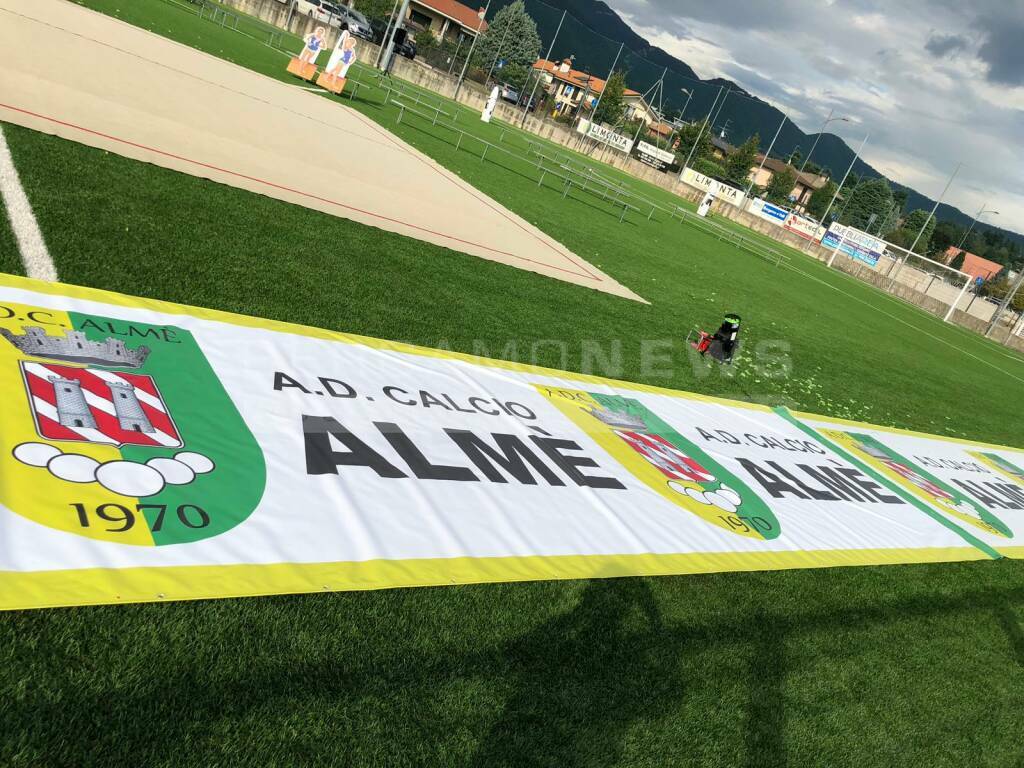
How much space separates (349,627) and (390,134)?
16.3m

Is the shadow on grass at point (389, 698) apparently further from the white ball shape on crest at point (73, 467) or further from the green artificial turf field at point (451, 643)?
the white ball shape on crest at point (73, 467)

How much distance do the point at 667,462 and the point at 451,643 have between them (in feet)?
10.2

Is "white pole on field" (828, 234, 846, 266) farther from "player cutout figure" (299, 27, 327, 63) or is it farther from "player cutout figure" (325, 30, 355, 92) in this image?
"player cutout figure" (299, 27, 327, 63)

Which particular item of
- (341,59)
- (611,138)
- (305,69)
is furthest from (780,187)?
(341,59)

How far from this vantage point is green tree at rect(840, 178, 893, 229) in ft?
417

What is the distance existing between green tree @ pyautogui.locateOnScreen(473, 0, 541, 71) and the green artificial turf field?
265 feet

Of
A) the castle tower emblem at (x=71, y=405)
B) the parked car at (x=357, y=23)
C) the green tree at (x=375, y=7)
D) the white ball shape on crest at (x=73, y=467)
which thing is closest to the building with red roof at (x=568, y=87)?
the green tree at (x=375, y=7)

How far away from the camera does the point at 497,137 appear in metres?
30.0

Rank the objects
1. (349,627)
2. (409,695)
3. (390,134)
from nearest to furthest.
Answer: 1. (409,695)
2. (349,627)
3. (390,134)

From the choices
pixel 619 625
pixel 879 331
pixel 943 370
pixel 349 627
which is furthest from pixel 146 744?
pixel 879 331

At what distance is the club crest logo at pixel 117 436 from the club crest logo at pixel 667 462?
2.91 m

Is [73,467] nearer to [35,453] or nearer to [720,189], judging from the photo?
[35,453]

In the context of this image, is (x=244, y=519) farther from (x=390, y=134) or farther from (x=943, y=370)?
(x=943, y=370)

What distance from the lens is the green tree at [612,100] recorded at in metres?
77.1
